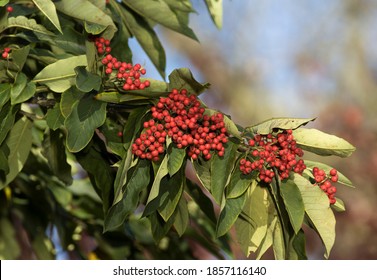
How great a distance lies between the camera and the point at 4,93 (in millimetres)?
1308

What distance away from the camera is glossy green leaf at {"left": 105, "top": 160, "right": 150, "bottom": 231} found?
4.18 ft

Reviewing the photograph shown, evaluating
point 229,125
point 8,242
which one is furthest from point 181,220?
point 8,242

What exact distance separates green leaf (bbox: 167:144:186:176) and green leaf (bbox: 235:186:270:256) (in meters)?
0.17

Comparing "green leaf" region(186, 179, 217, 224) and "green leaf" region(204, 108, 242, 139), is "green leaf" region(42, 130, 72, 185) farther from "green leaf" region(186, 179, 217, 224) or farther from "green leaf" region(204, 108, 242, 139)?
"green leaf" region(204, 108, 242, 139)

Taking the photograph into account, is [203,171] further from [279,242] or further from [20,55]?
[20,55]

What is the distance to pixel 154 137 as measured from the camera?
1249 mm

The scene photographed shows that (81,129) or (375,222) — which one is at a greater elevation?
(81,129)

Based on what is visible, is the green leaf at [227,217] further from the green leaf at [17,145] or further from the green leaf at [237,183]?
the green leaf at [17,145]

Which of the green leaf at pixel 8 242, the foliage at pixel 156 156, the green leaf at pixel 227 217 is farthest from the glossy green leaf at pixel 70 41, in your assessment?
the green leaf at pixel 8 242

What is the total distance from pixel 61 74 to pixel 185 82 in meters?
0.23

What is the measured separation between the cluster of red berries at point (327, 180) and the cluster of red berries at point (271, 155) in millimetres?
38
